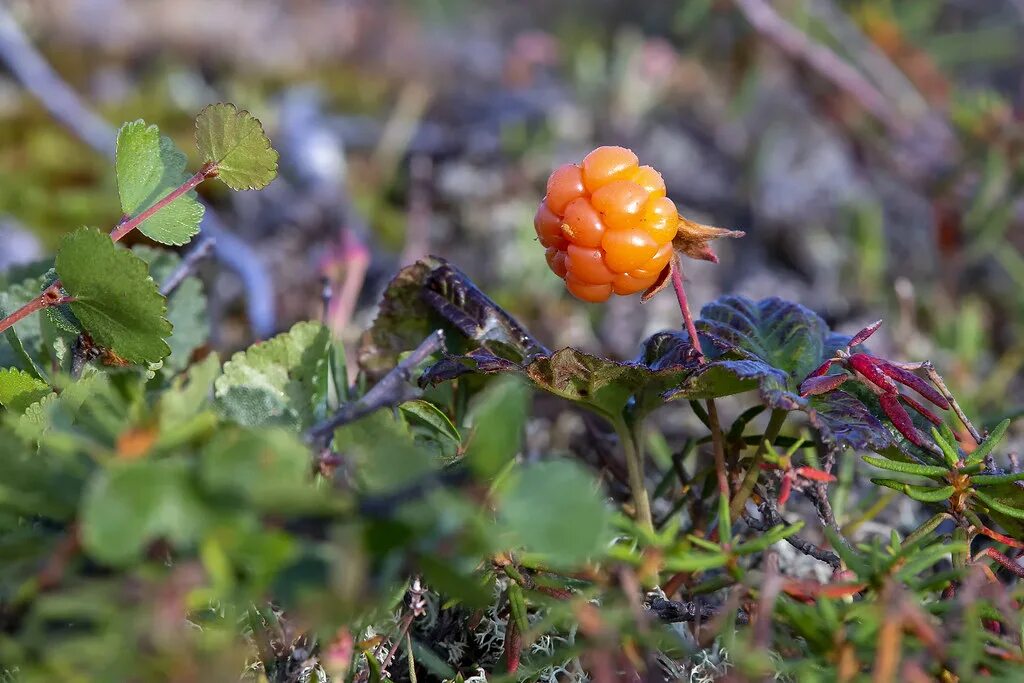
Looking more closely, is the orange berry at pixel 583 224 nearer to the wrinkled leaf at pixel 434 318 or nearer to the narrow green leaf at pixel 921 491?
the wrinkled leaf at pixel 434 318

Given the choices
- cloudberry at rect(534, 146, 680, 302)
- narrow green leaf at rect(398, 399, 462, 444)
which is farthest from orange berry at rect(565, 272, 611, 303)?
narrow green leaf at rect(398, 399, 462, 444)

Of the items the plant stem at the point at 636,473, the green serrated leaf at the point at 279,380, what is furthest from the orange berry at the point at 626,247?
the green serrated leaf at the point at 279,380

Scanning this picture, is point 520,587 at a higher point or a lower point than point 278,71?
higher

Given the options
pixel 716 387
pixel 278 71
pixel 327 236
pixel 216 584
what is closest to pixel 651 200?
pixel 716 387

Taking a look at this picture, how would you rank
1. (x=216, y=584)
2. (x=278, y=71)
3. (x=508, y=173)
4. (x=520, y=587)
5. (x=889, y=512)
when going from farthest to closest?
1. (x=278, y=71)
2. (x=508, y=173)
3. (x=889, y=512)
4. (x=520, y=587)
5. (x=216, y=584)

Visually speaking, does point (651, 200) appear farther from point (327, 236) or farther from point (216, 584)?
point (327, 236)

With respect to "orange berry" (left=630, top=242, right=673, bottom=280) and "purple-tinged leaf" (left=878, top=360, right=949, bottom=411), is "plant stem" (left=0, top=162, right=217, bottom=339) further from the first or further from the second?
"purple-tinged leaf" (left=878, top=360, right=949, bottom=411)

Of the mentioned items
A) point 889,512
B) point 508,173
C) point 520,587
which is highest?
point 520,587
